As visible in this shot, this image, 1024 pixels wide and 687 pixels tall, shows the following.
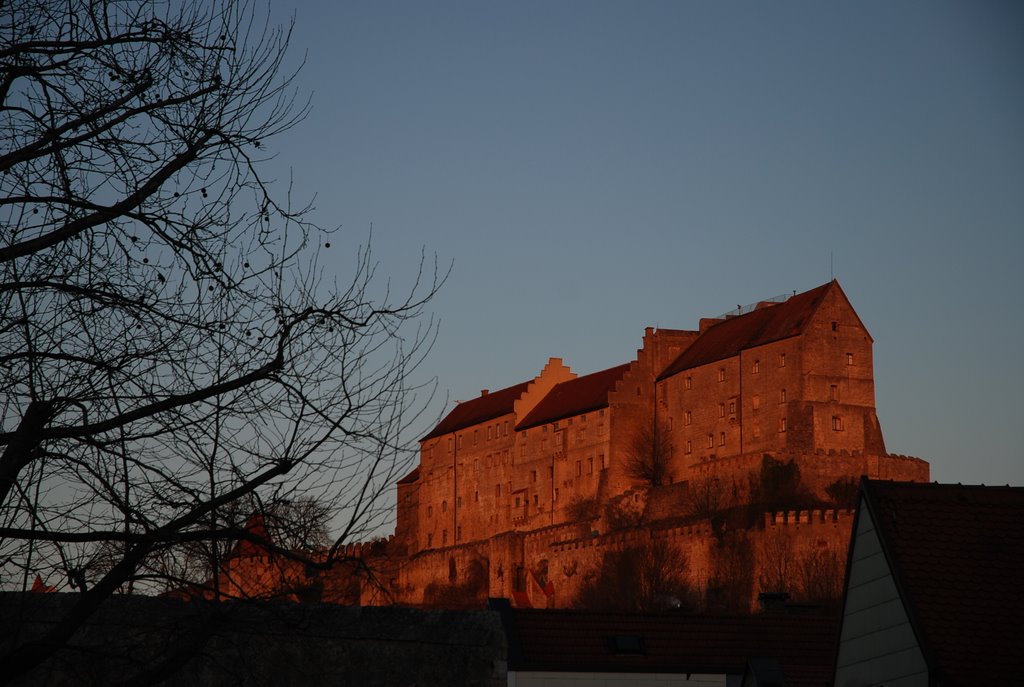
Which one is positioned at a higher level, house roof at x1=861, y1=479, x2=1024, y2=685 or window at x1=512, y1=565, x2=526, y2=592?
window at x1=512, y1=565, x2=526, y2=592

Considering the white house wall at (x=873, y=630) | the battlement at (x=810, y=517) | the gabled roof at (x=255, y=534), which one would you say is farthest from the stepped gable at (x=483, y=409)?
the gabled roof at (x=255, y=534)

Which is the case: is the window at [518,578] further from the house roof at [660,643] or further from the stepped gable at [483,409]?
the house roof at [660,643]

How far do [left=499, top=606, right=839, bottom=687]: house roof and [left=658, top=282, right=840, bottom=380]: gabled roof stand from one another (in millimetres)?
56487

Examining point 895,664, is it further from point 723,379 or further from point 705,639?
point 723,379

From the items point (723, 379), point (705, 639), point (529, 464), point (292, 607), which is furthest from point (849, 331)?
point (292, 607)

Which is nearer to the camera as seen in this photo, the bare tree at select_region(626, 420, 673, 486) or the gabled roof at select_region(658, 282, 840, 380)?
the gabled roof at select_region(658, 282, 840, 380)

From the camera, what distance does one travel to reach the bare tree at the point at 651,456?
94.7 m

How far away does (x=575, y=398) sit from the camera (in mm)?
105438

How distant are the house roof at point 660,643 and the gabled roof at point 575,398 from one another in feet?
218

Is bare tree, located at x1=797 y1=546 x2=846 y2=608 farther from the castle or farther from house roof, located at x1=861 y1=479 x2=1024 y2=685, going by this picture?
house roof, located at x1=861 y1=479 x2=1024 y2=685

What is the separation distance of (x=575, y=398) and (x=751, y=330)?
52.1 feet

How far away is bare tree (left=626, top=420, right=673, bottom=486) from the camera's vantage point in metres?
94.7

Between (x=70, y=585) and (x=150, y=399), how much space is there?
1.13m

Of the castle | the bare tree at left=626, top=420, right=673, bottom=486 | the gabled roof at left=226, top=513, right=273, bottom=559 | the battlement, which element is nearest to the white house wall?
the gabled roof at left=226, top=513, right=273, bottom=559
